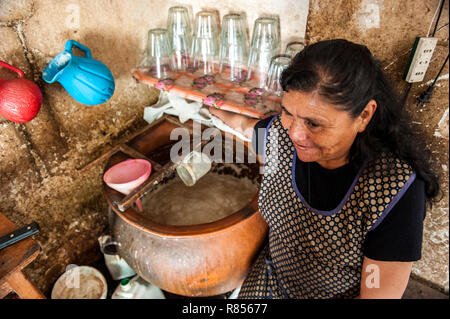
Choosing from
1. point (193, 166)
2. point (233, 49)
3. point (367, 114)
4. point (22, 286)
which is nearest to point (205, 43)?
point (233, 49)

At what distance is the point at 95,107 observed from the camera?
179 centimetres

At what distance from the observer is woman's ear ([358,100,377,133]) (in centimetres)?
96

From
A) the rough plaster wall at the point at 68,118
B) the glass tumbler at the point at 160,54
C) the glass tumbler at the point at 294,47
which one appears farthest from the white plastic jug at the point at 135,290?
the glass tumbler at the point at 294,47

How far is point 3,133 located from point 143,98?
0.95 m

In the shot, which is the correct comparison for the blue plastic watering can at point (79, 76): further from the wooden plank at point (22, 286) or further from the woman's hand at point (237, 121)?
the wooden plank at point (22, 286)

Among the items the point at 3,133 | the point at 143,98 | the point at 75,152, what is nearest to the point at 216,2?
the point at 143,98

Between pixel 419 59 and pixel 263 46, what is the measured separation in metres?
0.79

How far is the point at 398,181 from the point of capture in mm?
1016

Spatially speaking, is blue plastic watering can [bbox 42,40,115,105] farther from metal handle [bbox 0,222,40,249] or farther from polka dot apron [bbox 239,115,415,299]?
polka dot apron [bbox 239,115,415,299]

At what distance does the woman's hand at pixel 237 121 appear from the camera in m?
1.54

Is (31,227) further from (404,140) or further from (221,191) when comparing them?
Answer: (404,140)

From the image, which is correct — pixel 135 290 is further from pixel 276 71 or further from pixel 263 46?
pixel 263 46

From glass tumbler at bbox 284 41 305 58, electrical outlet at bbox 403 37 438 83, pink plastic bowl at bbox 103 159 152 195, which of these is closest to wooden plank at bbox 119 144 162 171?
pink plastic bowl at bbox 103 159 152 195

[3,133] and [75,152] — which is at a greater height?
[3,133]
